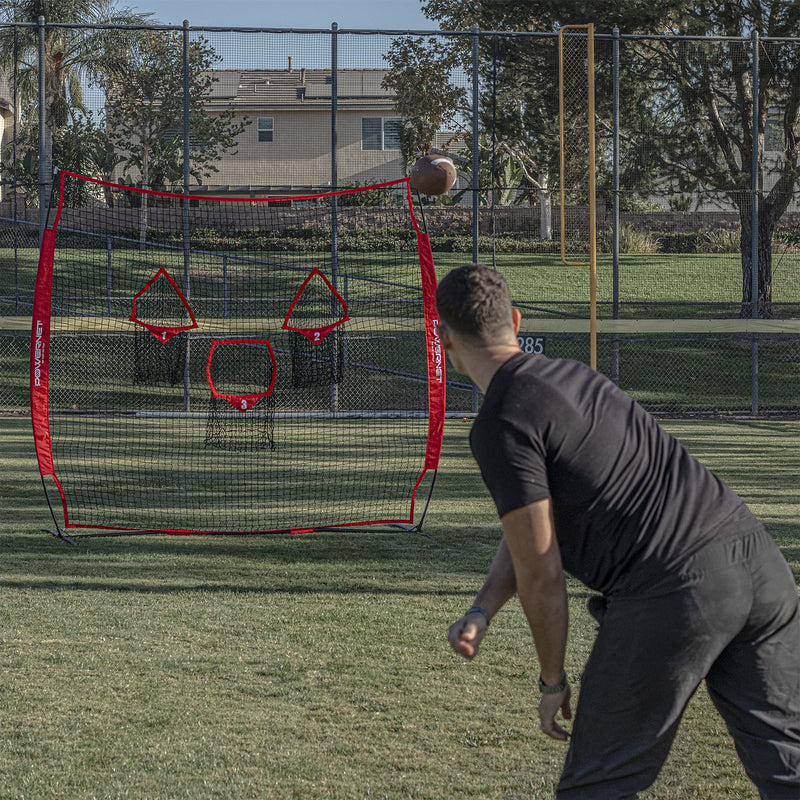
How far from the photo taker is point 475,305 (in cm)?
230

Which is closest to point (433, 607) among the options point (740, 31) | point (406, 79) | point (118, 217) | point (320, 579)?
point (320, 579)

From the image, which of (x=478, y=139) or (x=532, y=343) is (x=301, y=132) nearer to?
(x=478, y=139)

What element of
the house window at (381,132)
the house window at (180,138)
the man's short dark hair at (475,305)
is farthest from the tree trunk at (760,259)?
the man's short dark hair at (475,305)

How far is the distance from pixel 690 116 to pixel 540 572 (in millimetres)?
13904

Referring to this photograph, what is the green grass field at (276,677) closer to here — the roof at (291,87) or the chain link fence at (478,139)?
the chain link fence at (478,139)

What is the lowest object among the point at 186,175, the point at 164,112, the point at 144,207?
the point at 144,207

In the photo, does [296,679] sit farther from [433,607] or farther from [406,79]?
[406,79]

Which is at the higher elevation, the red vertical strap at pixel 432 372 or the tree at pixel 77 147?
the tree at pixel 77 147

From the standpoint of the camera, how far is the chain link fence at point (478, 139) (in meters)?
13.9

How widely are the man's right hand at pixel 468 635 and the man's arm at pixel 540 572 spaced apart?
15 centimetres

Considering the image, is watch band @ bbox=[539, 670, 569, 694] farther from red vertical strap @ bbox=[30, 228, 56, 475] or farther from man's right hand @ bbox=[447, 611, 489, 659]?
red vertical strap @ bbox=[30, 228, 56, 475]

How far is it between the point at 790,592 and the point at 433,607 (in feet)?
10.5

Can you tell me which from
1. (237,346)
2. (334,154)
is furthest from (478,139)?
(237,346)

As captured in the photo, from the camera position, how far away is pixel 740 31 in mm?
16250
